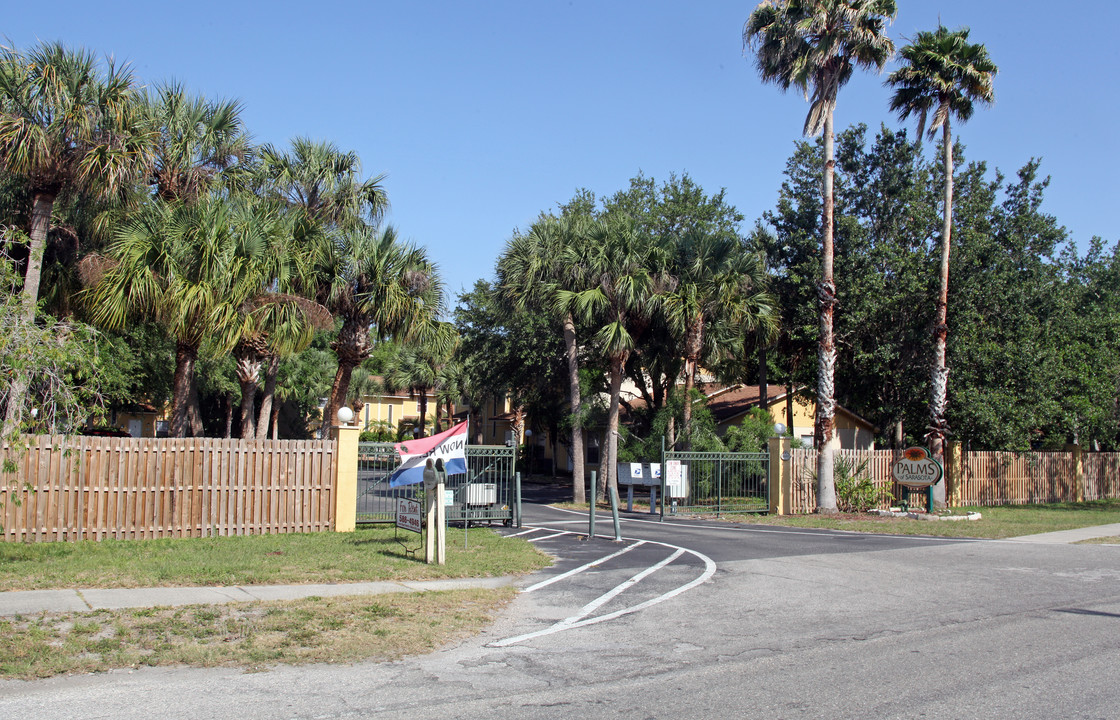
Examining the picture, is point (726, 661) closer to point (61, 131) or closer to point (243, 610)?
point (243, 610)

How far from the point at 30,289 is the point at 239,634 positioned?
9.36 meters

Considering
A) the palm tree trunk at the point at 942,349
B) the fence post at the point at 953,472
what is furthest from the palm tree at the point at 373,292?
the fence post at the point at 953,472

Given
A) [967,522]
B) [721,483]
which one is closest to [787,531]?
[721,483]

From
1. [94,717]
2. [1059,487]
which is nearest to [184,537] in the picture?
[94,717]

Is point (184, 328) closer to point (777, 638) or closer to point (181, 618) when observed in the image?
point (181, 618)

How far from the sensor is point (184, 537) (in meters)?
14.4

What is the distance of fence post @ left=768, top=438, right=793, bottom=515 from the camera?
934 inches

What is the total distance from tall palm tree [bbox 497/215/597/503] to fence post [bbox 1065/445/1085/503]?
777 inches

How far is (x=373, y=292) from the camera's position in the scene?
20.5 metres

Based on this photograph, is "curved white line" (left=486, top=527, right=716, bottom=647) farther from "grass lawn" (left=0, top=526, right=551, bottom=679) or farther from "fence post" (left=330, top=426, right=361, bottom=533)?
"fence post" (left=330, top=426, right=361, bottom=533)

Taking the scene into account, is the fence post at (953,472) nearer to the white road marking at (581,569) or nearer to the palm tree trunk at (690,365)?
the palm tree trunk at (690,365)

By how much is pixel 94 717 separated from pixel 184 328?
38.8ft

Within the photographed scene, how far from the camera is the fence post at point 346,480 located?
15953 millimetres

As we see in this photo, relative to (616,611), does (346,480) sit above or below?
above
